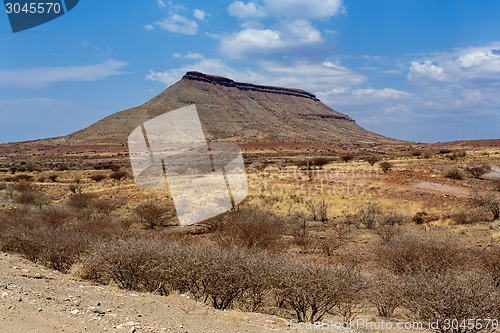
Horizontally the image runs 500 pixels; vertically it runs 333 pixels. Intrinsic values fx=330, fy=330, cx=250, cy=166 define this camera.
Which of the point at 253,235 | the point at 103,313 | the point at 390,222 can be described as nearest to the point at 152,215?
the point at 253,235

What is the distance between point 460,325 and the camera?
5.03 metres

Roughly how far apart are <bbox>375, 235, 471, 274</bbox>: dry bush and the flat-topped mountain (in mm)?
106103

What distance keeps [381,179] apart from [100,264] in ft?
84.1

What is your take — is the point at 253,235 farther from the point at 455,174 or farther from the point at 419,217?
the point at 455,174

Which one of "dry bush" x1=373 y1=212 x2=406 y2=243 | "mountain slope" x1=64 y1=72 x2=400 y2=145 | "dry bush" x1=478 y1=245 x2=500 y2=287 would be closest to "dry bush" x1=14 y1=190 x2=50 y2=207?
"dry bush" x1=373 y1=212 x2=406 y2=243

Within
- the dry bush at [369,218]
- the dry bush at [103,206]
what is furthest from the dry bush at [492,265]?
the dry bush at [103,206]

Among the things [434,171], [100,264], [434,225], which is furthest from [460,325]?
[434,171]

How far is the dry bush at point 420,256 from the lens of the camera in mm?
8195

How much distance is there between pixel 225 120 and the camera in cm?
14662

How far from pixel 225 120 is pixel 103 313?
5661 inches

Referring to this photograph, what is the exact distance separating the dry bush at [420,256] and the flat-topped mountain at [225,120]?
106 metres

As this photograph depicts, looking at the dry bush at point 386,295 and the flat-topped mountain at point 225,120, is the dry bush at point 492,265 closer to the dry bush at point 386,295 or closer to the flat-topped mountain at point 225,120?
the dry bush at point 386,295

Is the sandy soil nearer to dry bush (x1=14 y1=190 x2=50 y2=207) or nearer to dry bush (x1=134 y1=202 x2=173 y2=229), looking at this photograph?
dry bush (x1=134 y1=202 x2=173 y2=229)

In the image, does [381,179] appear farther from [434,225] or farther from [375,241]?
[375,241]
